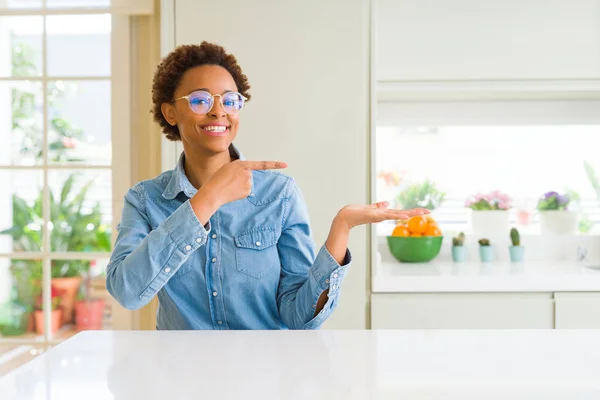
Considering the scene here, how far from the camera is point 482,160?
3.22 m

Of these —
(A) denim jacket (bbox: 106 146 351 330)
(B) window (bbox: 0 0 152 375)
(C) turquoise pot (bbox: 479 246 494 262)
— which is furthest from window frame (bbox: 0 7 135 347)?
(C) turquoise pot (bbox: 479 246 494 262)

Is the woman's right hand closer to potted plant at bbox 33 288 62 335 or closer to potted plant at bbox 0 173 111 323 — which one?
potted plant at bbox 0 173 111 323

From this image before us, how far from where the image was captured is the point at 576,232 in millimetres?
3168

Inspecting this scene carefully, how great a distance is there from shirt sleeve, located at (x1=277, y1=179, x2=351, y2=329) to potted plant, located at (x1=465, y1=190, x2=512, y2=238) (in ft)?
5.79

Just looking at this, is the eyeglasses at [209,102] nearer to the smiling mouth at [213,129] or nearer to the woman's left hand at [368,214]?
the smiling mouth at [213,129]

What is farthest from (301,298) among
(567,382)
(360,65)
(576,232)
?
(576,232)

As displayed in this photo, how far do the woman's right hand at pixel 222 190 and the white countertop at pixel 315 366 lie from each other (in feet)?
0.82

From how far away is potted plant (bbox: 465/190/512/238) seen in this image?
3115mm

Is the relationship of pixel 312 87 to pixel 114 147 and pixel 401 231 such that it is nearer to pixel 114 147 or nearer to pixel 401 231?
pixel 401 231

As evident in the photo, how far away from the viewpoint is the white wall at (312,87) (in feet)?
7.80

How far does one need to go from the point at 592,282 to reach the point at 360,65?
1235mm

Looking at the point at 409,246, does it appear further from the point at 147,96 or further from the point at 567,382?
the point at 567,382

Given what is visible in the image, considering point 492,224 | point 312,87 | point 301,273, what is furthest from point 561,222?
point 301,273

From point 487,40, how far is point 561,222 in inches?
42.8
